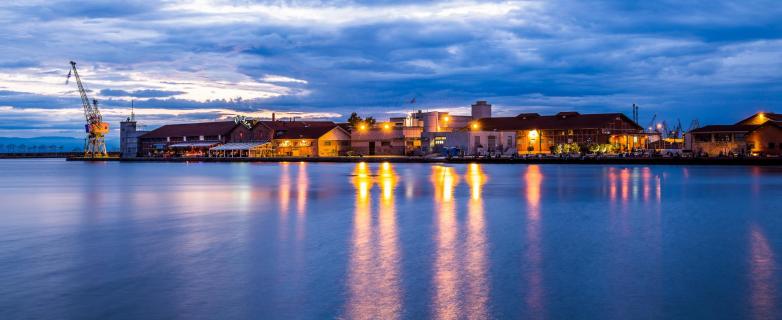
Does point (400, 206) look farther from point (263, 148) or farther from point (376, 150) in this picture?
point (263, 148)

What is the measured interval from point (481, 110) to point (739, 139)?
32.7 metres

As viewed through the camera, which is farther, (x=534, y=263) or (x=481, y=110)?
(x=481, y=110)

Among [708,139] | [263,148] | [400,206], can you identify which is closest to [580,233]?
[400,206]

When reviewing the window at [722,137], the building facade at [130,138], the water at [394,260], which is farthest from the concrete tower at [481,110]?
the water at [394,260]

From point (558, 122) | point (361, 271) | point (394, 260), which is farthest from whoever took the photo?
point (558, 122)

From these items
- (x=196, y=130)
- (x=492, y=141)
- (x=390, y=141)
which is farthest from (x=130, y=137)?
(x=492, y=141)

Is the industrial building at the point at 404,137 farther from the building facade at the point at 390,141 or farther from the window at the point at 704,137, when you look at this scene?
the window at the point at 704,137

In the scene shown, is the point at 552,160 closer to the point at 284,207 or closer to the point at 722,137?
the point at 722,137

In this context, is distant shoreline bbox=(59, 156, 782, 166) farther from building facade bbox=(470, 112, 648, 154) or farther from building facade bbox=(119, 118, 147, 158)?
building facade bbox=(119, 118, 147, 158)

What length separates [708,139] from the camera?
219 ft

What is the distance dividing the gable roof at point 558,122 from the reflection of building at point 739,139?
815 cm

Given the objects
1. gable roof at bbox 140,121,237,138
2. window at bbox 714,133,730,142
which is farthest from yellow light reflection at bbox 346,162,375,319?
gable roof at bbox 140,121,237,138

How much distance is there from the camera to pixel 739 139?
63.9 metres

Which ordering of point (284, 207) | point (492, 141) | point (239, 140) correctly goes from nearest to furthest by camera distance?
point (284, 207) → point (492, 141) → point (239, 140)
